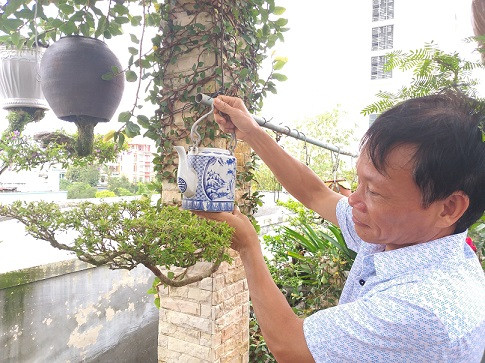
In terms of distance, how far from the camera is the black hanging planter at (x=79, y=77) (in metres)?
1.09

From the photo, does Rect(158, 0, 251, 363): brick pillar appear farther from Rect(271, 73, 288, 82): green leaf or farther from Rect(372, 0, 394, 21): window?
Rect(372, 0, 394, 21): window

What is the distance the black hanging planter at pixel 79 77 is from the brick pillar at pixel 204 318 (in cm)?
85

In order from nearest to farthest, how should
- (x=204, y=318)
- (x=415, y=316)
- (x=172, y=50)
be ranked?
(x=415, y=316), (x=172, y=50), (x=204, y=318)

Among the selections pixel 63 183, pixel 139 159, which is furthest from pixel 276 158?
pixel 139 159

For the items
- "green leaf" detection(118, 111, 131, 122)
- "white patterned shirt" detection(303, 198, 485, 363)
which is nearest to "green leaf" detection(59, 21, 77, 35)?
"green leaf" detection(118, 111, 131, 122)

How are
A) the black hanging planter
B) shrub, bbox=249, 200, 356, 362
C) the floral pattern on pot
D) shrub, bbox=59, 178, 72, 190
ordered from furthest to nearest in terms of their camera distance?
shrub, bbox=59, 178, 72, 190
shrub, bbox=249, 200, 356, 362
the black hanging planter
the floral pattern on pot

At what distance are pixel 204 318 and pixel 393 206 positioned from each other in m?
1.18

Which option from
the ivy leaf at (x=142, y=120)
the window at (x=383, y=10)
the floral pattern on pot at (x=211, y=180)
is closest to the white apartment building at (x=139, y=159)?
the ivy leaf at (x=142, y=120)

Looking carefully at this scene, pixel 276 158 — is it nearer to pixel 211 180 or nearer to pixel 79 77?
pixel 211 180

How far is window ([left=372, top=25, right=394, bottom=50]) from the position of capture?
554 inches

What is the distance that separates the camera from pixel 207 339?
5.36ft

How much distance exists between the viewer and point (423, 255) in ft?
2.56

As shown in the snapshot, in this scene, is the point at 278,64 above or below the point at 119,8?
below

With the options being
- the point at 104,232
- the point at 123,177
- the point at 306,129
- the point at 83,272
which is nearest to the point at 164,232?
the point at 104,232
